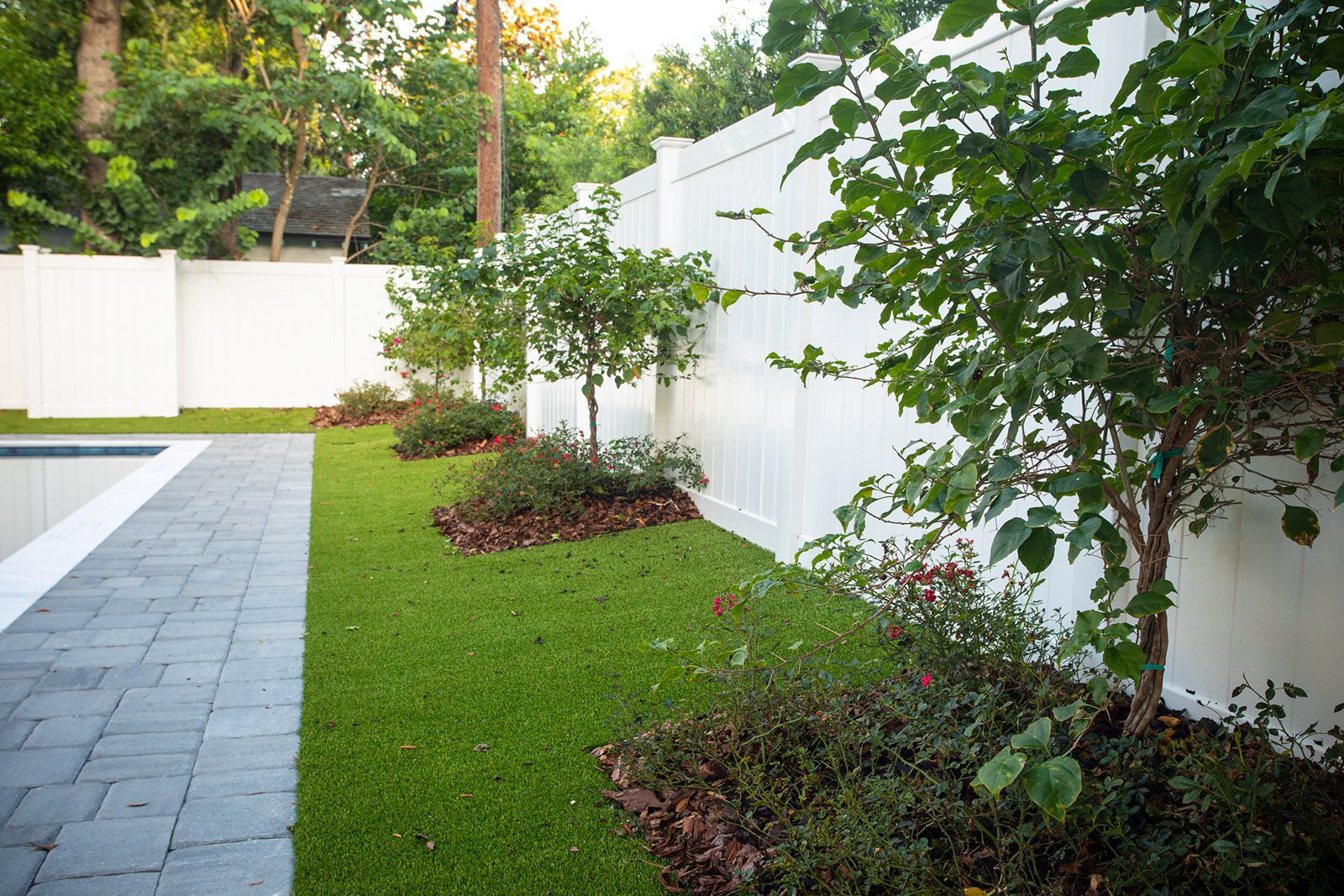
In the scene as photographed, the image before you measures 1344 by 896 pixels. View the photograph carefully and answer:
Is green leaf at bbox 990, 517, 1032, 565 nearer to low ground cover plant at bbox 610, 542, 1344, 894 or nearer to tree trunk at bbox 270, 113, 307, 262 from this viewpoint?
low ground cover plant at bbox 610, 542, 1344, 894

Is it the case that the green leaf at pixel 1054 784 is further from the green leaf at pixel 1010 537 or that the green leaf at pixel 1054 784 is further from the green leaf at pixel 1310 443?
the green leaf at pixel 1310 443

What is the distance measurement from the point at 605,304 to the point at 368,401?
858cm

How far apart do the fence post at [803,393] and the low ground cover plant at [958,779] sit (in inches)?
64.5

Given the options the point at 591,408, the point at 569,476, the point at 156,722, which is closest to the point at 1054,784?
the point at 156,722

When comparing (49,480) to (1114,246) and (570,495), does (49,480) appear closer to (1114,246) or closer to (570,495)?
(570,495)

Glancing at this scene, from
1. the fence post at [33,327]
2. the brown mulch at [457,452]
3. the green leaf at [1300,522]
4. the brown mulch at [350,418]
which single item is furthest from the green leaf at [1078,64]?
the fence post at [33,327]

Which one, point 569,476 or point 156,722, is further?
point 569,476

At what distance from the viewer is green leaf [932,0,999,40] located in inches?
63.3

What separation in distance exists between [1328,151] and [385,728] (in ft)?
10.6

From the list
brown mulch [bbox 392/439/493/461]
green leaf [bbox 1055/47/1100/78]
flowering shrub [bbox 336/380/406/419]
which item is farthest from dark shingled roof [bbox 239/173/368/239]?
green leaf [bbox 1055/47/1100/78]

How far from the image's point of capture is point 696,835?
105 inches

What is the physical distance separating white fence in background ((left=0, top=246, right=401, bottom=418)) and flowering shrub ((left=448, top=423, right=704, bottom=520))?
27.8ft

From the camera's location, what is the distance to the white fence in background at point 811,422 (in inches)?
104

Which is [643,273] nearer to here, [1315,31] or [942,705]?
[942,705]
